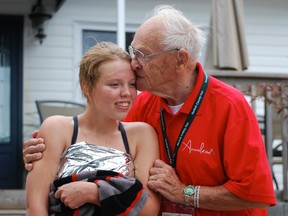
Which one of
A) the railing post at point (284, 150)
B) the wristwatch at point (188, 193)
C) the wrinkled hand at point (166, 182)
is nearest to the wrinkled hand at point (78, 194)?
the wrinkled hand at point (166, 182)

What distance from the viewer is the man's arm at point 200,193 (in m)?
2.91

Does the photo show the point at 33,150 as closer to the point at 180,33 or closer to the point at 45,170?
the point at 45,170

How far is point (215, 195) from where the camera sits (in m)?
2.92

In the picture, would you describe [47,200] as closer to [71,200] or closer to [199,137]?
[71,200]

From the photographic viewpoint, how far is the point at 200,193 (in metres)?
2.95

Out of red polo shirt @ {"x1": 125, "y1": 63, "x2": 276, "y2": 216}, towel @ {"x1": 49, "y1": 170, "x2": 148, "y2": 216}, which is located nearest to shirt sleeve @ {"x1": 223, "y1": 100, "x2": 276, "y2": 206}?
red polo shirt @ {"x1": 125, "y1": 63, "x2": 276, "y2": 216}

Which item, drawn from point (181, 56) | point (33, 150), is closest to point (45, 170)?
point (33, 150)

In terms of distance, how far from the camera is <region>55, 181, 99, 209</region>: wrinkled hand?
8.77ft

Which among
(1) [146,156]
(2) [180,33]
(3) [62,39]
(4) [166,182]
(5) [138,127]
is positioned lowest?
(4) [166,182]

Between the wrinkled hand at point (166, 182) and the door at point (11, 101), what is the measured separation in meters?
6.58

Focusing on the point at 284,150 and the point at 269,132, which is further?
the point at 269,132

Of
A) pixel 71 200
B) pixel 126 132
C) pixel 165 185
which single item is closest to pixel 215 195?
pixel 165 185

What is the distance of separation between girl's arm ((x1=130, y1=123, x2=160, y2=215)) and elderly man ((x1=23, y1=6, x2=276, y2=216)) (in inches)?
1.3

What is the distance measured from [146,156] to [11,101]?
6.79 metres
